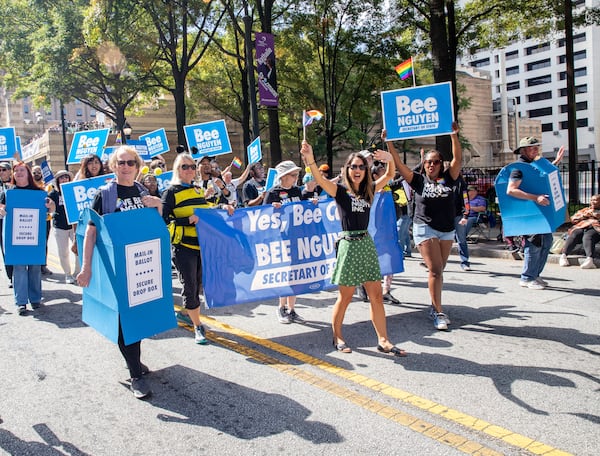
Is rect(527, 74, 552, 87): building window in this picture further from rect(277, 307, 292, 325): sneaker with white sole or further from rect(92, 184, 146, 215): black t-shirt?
rect(92, 184, 146, 215): black t-shirt

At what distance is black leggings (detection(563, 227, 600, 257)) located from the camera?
955cm

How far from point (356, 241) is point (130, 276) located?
204 cm

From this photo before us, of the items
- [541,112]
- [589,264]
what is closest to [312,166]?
[589,264]

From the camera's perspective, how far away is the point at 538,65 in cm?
8669

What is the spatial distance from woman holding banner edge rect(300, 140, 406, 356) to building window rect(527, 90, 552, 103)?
90172mm

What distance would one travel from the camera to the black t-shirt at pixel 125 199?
4.58 meters

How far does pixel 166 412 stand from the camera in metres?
4.12

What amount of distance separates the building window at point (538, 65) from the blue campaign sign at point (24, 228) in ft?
299

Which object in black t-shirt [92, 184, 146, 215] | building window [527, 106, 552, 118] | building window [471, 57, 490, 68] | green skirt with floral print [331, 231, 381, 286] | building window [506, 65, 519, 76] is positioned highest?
building window [471, 57, 490, 68]

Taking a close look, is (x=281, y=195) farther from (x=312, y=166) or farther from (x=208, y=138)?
(x=208, y=138)

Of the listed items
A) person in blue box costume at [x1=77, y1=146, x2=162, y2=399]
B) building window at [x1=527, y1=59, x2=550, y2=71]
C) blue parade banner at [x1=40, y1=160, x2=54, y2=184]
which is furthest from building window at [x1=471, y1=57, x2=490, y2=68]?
person in blue box costume at [x1=77, y1=146, x2=162, y2=399]

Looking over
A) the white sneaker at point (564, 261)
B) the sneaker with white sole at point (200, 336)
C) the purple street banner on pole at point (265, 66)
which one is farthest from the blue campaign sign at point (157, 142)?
the white sneaker at point (564, 261)

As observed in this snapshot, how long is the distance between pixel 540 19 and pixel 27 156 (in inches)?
654

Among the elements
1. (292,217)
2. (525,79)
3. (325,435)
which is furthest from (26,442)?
(525,79)
